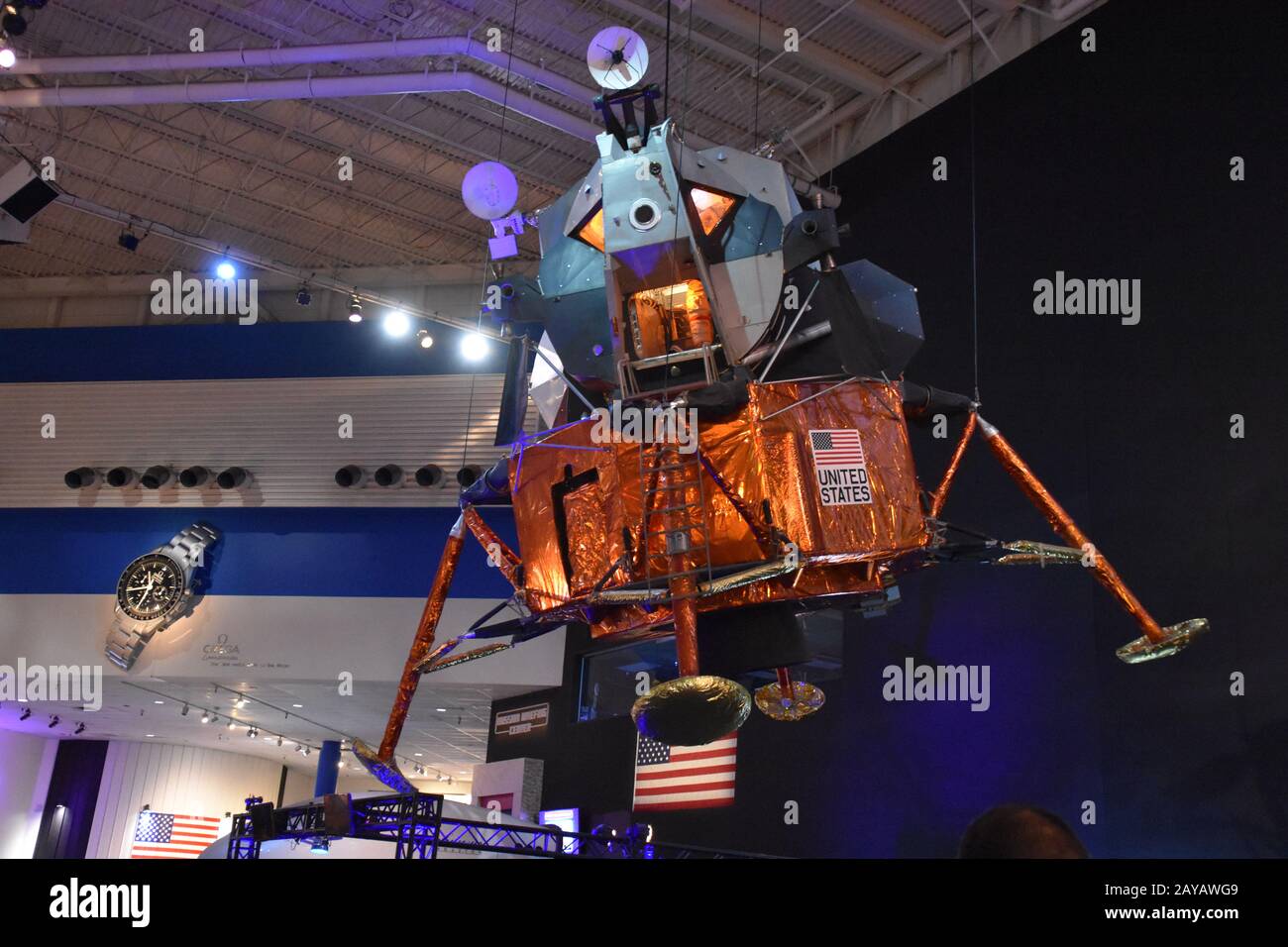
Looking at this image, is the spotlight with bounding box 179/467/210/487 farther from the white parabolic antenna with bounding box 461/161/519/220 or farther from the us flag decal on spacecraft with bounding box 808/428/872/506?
the us flag decal on spacecraft with bounding box 808/428/872/506

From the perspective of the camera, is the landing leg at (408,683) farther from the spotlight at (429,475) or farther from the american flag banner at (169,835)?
the american flag banner at (169,835)

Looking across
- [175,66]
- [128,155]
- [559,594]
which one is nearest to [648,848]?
[559,594]

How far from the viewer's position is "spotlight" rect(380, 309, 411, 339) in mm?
15508

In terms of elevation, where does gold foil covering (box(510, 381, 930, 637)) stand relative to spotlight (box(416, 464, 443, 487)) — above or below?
below

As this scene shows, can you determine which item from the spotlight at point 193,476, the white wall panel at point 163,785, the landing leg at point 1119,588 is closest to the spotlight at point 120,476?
the spotlight at point 193,476

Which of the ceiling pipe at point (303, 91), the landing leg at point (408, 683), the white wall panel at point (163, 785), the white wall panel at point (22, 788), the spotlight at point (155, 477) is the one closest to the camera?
the landing leg at point (408, 683)

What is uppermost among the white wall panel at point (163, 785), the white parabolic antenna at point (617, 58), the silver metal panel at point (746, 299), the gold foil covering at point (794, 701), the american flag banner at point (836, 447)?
the white parabolic antenna at point (617, 58)

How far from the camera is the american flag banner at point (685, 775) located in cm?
1175

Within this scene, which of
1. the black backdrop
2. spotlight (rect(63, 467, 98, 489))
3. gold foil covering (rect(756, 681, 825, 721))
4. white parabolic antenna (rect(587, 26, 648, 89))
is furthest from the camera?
spotlight (rect(63, 467, 98, 489))

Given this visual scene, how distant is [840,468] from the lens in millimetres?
6156

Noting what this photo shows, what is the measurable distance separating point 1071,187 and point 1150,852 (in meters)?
5.71

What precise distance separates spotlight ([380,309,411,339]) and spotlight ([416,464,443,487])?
196 centimetres

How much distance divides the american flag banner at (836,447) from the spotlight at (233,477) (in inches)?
482

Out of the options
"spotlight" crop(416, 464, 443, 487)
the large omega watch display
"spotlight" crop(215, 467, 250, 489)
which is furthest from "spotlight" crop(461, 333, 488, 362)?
the large omega watch display
